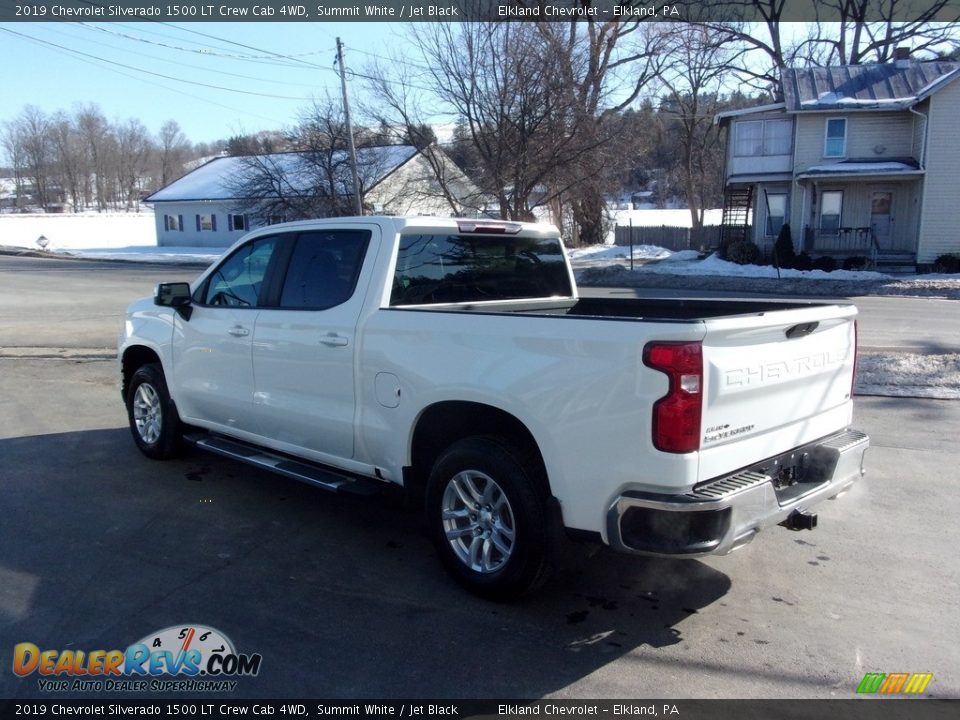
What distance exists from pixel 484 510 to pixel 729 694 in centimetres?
143

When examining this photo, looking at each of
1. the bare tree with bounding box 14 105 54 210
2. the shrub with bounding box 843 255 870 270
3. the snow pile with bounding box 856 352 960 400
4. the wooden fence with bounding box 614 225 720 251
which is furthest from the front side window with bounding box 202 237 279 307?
the bare tree with bounding box 14 105 54 210

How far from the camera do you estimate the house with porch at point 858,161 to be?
2844 cm

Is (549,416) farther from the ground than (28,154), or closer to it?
closer to it

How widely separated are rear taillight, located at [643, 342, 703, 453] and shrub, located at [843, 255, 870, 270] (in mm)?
28815

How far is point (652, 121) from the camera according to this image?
45.1 m

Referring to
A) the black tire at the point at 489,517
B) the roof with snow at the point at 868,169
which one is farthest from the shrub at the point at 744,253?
the black tire at the point at 489,517

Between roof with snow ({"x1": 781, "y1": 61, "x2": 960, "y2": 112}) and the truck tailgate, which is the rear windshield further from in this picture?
roof with snow ({"x1": 781, "y1": 61, "x2": 960, "y2": 112})

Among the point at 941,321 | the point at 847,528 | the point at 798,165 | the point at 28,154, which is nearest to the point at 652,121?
the point at 798,165

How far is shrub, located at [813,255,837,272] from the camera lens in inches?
1134

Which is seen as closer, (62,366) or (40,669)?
(40,669)

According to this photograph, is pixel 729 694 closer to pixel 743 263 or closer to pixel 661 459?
pixel 661 459

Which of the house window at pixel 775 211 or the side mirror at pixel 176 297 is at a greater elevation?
the house window at pixel 775 211

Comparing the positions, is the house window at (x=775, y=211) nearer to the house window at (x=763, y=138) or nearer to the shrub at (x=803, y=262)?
the house window at (x=763, y=138)

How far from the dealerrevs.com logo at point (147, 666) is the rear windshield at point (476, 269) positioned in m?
2.15
